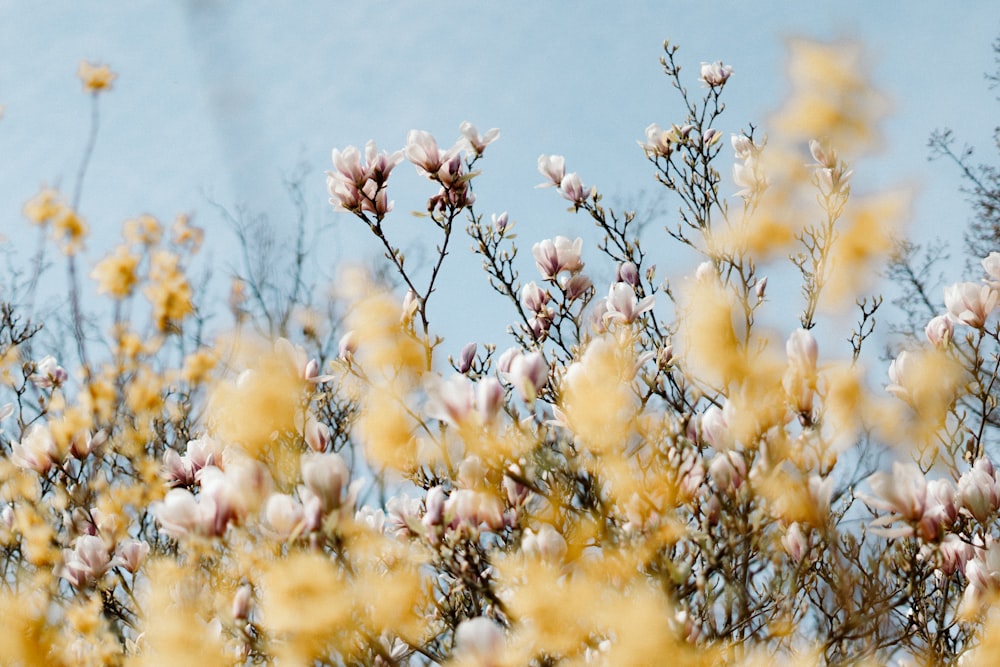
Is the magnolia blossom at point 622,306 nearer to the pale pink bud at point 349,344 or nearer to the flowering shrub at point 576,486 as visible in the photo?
the flowering shrub at point 576,486

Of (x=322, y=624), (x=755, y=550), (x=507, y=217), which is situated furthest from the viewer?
(x=507, y=217)

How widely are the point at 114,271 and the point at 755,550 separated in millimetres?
2592

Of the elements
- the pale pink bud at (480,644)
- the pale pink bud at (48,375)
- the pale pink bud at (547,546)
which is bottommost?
the pale pink bud at (480,644)

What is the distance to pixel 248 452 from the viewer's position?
1490mm

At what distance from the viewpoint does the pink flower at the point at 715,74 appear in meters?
3.25

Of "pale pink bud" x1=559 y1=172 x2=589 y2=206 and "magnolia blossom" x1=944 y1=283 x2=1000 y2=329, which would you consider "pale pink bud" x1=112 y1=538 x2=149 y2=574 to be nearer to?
"pale pink bud" x1=559 y1=172 x2=589 y2=206

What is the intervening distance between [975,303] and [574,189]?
1.37 m

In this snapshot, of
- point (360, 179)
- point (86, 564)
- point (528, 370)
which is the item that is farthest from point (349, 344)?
point (86, 564)

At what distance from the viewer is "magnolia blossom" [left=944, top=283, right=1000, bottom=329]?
219 centimetres

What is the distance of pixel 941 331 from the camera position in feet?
7.43

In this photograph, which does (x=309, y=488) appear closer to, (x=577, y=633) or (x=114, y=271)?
(x=577, y=633)

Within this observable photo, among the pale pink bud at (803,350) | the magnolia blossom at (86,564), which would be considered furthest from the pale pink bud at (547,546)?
the magnolia blossom at (86,564)

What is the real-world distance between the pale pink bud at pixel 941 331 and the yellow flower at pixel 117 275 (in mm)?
2842

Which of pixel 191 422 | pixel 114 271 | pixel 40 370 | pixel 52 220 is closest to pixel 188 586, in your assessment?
pixel 114 271
